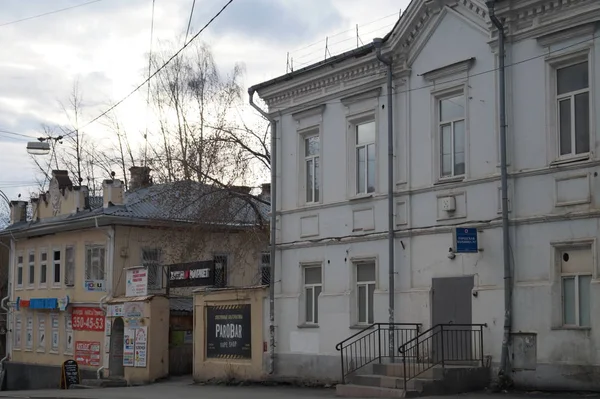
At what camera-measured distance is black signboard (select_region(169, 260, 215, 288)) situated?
95.7 feet

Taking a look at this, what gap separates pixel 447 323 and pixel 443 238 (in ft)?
6.04

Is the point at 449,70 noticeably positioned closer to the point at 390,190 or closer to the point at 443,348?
the point at 390,190

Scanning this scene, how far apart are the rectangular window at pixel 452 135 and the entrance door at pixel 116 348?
17747 mm

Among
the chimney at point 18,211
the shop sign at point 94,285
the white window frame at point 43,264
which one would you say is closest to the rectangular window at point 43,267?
the white window frame at point 43,264

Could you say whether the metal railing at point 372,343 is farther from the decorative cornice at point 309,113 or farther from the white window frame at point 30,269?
the white window frame at point 30,269

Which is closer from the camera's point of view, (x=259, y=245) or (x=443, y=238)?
(x=443, y=238)

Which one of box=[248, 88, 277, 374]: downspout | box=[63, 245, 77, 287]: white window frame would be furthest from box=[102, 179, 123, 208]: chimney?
box=[248, 88, 277, 374]: downspout

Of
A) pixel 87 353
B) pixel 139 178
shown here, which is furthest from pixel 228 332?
pixel 139 178

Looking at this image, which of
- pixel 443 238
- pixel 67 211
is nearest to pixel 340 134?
pixel 443 238

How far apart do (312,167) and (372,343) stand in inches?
208

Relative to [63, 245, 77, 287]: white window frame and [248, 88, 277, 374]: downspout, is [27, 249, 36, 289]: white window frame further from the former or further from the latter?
[248, 88, 277, 374]: downspout

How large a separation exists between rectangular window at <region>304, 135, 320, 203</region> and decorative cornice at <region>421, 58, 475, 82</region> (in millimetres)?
4613

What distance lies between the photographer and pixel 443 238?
20516 mm

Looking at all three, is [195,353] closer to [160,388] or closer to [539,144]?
[160,388]
